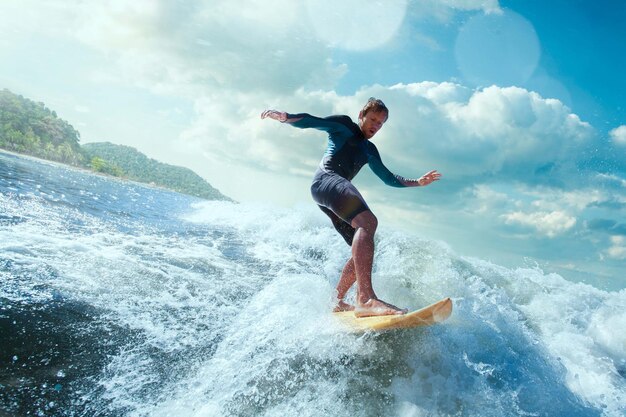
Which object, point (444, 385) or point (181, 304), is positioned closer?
point (444, 385)

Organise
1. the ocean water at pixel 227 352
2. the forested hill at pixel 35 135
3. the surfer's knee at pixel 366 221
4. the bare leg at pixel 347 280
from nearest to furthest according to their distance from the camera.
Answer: the ocean water at pixel 227 352
the surfer's knee at pixel 366 221
the bare leg at pixel 347 280
the forested hill at pixel 35 135

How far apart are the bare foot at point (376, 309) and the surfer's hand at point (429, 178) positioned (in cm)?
204

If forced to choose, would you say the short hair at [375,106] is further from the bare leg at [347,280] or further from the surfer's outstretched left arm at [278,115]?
the bare leg at [347,280]

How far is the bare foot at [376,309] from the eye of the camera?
3.12 meters

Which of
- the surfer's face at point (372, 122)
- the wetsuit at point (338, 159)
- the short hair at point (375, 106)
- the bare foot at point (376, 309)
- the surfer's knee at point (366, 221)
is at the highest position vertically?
the short hair at point (375, 106)

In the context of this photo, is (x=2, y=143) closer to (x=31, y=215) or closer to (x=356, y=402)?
(x=31, y=215)

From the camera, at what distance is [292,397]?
2730mm

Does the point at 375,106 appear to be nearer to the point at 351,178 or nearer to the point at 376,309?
the point at 351,178

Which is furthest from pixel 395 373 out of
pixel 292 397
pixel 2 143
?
pixel 2 143

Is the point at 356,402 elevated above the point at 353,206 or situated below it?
below

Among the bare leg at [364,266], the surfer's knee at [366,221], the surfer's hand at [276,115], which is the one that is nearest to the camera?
the bare leg at [364,266]

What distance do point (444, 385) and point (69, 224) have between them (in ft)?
26.1

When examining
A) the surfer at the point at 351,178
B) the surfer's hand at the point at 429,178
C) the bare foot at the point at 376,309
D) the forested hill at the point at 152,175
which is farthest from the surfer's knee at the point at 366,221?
the forested hill at the point at 152,175

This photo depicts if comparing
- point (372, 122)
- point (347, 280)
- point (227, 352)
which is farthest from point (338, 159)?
point (227, 352)
